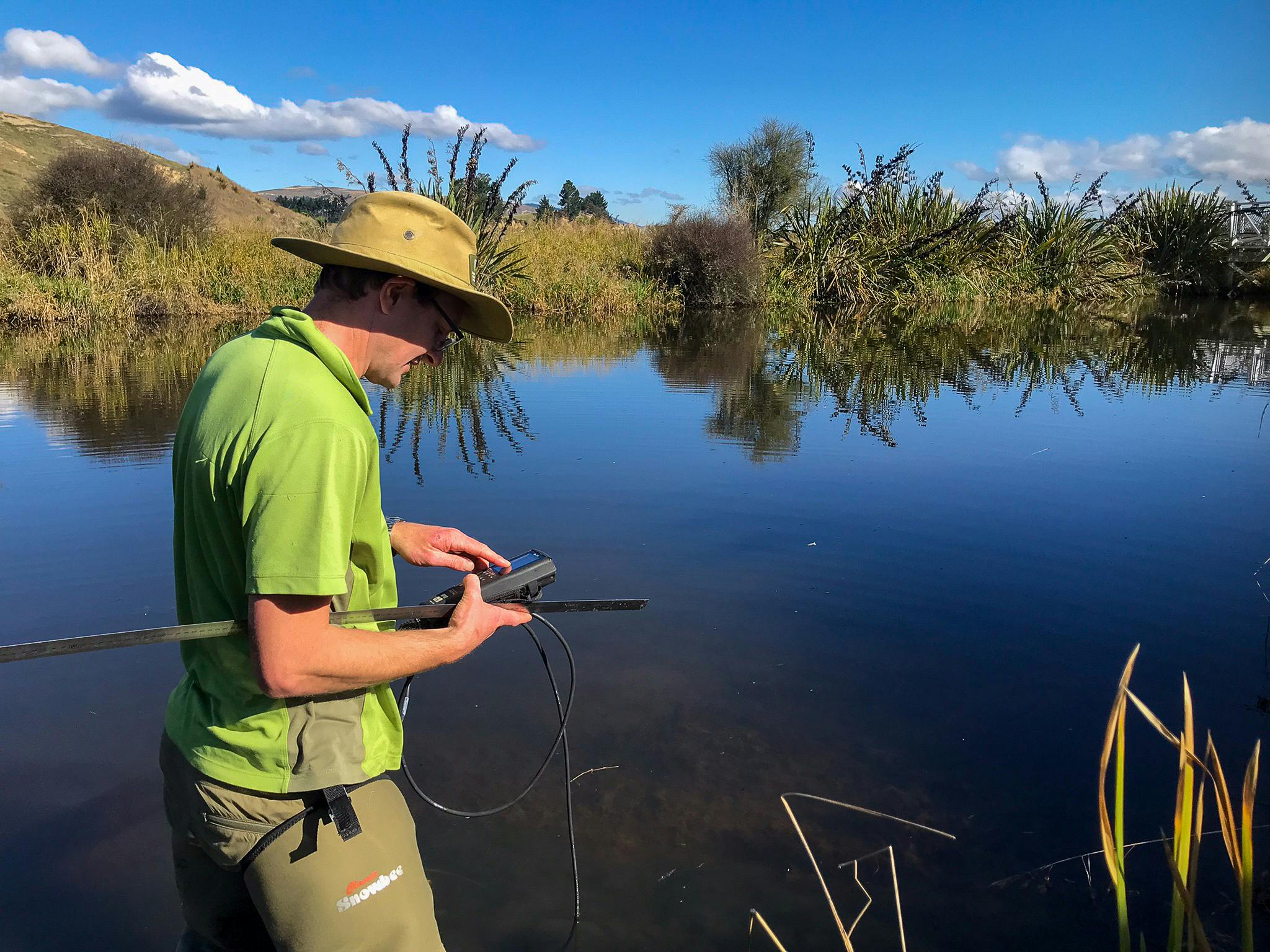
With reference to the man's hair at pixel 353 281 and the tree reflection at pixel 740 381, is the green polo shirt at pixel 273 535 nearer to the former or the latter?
the man's hair at pixel 353 281

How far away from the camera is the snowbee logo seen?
169cm

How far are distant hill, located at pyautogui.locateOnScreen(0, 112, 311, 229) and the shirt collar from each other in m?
55.1

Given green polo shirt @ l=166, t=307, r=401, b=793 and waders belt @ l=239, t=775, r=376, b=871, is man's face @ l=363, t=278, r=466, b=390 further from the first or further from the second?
waders belt @ l=239, t=775, r=376, b=871

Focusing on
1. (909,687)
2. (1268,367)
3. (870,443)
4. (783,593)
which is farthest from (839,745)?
(1268,367)

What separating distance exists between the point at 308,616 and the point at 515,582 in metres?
0.66

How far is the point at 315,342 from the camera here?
1.63 metres

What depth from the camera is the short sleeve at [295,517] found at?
148 cm

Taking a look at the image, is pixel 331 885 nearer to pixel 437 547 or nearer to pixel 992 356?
pixel 437 547

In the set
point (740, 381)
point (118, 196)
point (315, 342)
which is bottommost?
point (740, 381)

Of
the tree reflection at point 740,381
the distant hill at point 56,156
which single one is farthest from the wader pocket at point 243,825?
the distant hill at point 56,156

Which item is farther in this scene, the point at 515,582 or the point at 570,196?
the point at 570,196

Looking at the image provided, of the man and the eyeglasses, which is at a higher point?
the eyeglasses

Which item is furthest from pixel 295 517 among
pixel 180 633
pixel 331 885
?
pixel 331 885

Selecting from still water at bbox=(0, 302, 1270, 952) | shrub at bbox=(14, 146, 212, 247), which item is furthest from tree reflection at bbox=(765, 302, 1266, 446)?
shrub at bbox=(14, 146, 212, 247)
